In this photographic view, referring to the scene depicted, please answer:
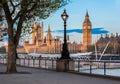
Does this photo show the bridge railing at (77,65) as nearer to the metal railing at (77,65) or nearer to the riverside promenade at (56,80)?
the metal railing at (77,65)

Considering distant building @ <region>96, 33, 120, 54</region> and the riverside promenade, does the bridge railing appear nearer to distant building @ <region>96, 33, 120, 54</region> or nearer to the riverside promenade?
the riverside promenade

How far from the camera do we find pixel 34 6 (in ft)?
105

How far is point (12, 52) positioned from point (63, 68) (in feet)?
15.0

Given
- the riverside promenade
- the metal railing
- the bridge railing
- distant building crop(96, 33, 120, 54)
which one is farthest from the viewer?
distant building crop(96, 33, 120, 54)

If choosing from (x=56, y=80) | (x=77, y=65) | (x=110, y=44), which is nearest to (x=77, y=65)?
(x=77, y=65)

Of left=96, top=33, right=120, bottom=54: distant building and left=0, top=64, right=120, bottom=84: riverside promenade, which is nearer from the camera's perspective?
left=0, top=64, right=120, bottom=84: riverside promenade

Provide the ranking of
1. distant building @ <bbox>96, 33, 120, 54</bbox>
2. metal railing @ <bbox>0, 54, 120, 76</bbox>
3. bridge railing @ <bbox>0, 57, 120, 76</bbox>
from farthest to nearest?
distant building @ <bbox>96, 33, 120, 54</bbox> < bridge railing @ <bbox>0, 57, 120, 76</bbox> < metal railing @ <bbox>0, 54, 120, 76</bbox>

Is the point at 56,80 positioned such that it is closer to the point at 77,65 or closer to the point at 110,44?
the point at 77,65

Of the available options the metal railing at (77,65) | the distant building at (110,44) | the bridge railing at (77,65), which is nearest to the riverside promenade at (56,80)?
the metal railing at (77,65)

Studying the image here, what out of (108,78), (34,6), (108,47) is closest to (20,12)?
Result: (34,6)

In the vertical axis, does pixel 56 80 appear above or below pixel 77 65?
above

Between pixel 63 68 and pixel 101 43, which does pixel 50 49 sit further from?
pixel 63 68

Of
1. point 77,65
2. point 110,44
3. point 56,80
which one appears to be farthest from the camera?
point 110,44

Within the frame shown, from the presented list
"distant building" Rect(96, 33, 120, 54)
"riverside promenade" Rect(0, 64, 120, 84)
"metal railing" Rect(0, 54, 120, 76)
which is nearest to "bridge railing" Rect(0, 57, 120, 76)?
"metal railing" Rect(0, 54, 120, 76)
